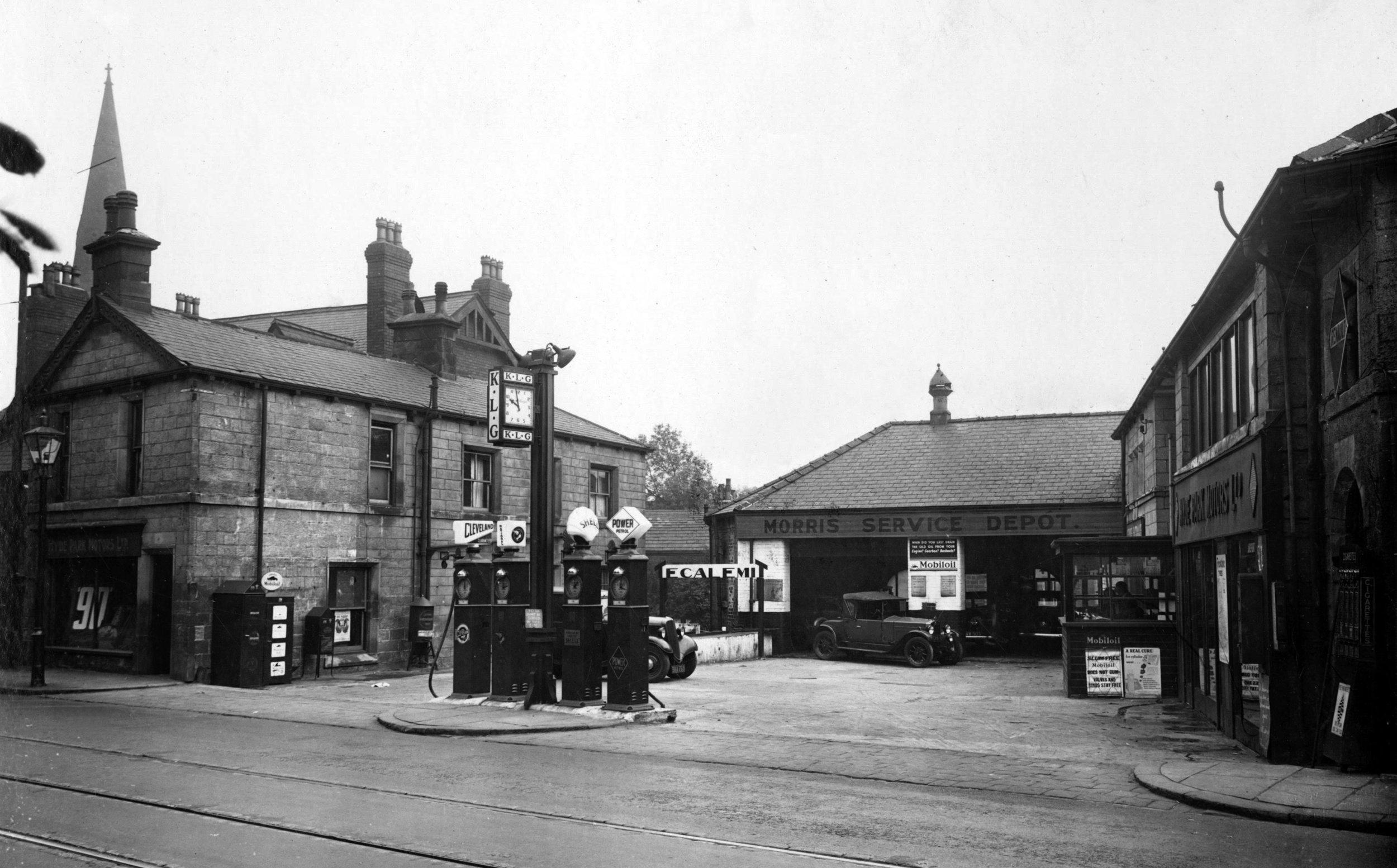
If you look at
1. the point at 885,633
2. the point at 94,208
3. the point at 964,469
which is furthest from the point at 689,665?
the point at 94,208

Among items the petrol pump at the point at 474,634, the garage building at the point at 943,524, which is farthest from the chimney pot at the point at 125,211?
the garage building at the point at 943,524

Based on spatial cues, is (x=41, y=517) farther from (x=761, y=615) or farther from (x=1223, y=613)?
(x=1223, y=613)

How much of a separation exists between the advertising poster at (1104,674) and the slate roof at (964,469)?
10.5 metres

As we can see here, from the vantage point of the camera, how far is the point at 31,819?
8.52 m

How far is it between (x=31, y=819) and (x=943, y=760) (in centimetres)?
859

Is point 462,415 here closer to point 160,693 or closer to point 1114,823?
point 160,693

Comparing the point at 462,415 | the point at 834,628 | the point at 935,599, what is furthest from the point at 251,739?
the point at 935,599

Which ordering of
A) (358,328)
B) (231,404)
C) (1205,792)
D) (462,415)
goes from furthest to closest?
(358,328) → (462,415) → (231,404) → (1205,792)

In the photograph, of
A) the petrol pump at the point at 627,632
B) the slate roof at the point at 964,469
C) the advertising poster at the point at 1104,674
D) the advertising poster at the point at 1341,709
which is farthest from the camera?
the slate roof at the point at 964,469

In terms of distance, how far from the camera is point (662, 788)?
10.1 meters

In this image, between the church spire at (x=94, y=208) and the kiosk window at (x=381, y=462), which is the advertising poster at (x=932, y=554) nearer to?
the kiosk window at (x=381, y=462)

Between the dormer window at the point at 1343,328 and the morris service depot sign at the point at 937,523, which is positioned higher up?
the dormer window at the point at 1343,328

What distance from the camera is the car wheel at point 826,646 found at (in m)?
28.2

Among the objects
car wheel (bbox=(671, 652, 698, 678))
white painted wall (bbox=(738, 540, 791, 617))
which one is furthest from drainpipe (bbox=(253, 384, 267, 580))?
white painted wall (bbox=(738, 540, 791, 617))
